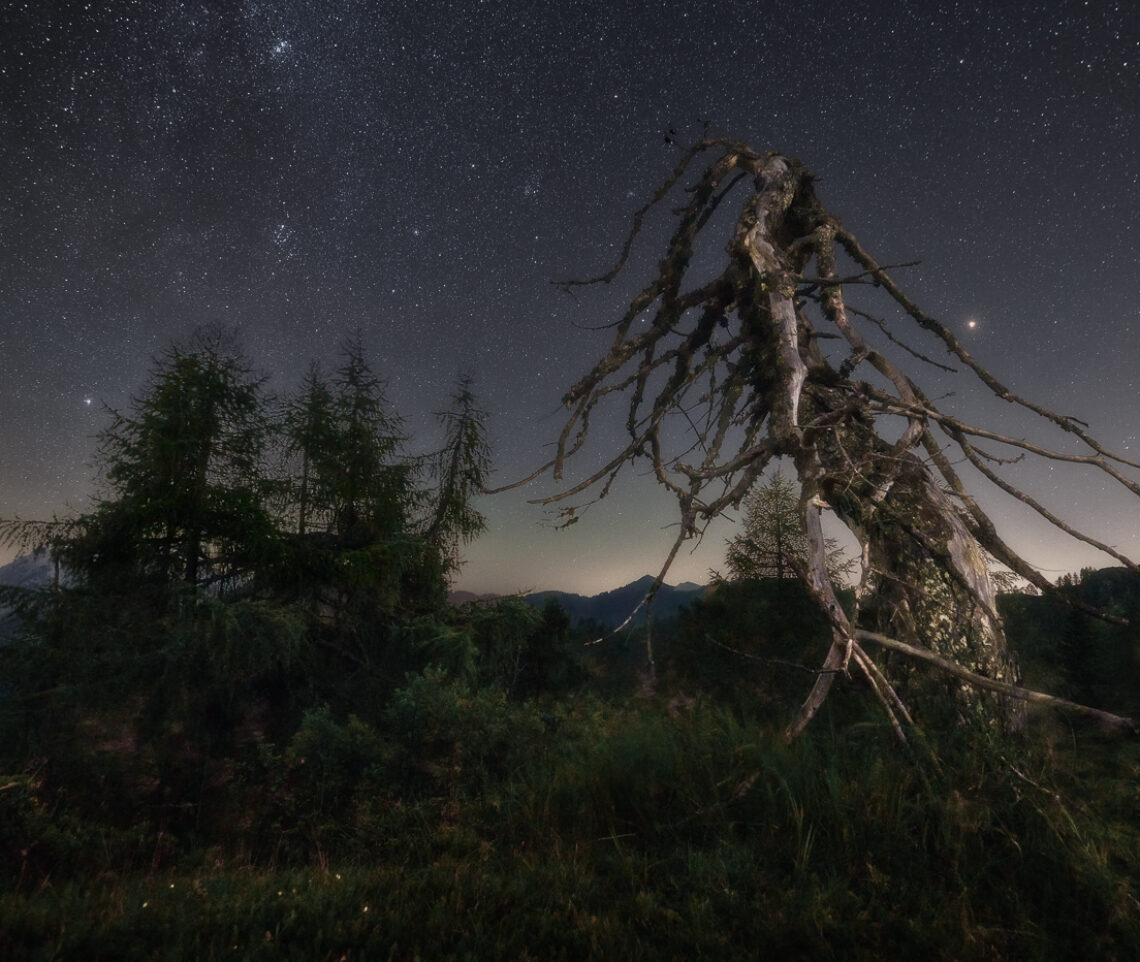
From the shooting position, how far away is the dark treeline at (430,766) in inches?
87.6

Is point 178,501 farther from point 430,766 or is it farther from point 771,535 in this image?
point 771,535

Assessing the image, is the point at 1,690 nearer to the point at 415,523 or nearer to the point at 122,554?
the point at 122,554

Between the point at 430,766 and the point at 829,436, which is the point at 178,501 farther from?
the point at 829,436

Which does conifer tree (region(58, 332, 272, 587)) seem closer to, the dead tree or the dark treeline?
the dark treeline

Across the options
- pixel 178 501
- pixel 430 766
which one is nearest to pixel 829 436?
pixel 430 766

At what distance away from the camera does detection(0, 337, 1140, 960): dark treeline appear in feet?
7.30

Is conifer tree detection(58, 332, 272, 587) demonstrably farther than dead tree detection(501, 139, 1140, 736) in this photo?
Yes

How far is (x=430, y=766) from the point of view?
4.56m

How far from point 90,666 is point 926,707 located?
371 inches

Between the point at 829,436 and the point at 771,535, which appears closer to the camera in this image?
the point at 829,436

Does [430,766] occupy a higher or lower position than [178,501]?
lower

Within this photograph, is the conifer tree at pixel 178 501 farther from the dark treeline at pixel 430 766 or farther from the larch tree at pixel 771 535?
the larch tree at pixel 771 535

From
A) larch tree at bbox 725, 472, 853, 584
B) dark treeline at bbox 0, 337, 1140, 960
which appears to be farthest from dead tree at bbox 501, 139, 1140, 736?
larch tree at bbox 725, 472, 853, 584

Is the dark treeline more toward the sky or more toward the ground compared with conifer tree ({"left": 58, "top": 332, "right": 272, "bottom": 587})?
more toward the ground
